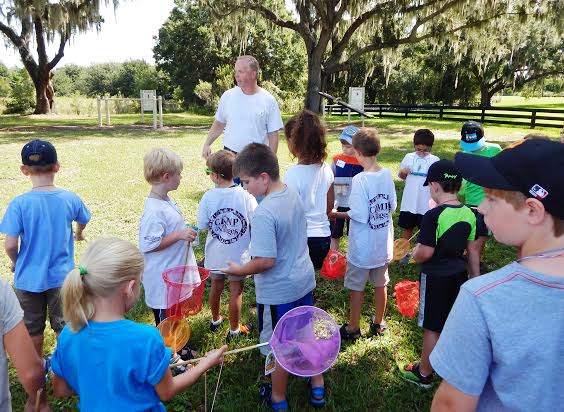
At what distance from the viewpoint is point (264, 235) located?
2.45 m

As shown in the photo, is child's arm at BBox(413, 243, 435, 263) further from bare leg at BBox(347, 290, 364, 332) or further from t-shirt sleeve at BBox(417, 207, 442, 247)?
bare leg at BBox(347, 290, 364, 332)

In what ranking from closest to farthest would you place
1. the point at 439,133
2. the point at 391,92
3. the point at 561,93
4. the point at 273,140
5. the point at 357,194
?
the point at 357,194, the point at 273,140, the point at 439,133, the point at 391,92, the point at 561,93

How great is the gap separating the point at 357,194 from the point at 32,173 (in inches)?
86.5

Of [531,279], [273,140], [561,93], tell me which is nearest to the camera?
[531,279]

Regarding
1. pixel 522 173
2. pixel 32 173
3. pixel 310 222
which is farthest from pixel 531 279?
pixel 32 173

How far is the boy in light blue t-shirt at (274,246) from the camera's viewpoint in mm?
2467

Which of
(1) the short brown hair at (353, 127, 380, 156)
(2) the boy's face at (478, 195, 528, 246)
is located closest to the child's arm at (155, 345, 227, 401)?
(2) the boy's face at (478, 195, 528, 246)

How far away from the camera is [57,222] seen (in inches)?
113

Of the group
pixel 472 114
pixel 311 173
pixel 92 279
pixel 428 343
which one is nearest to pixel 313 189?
pixel 311 173

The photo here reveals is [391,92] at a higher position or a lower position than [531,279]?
higher

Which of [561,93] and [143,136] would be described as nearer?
[143,136]

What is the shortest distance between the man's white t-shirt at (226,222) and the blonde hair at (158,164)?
394mm

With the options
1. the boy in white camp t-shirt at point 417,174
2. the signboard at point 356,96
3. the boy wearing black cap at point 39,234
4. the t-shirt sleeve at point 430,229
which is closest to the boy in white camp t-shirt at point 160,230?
the boy wearing black cap at point 39,234

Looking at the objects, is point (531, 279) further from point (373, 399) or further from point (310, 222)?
point (310, 222)
